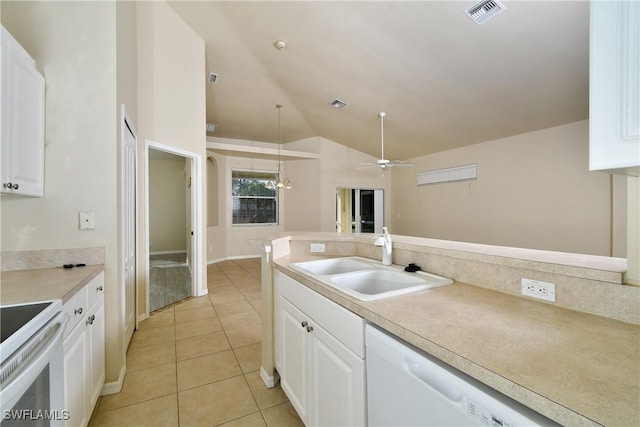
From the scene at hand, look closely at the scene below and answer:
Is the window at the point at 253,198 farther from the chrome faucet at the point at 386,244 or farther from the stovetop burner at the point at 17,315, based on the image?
the stovetop burner at the point at 17,315

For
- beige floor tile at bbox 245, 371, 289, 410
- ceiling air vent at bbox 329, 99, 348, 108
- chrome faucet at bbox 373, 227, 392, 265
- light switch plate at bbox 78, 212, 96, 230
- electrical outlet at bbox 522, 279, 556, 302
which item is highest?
ceiling air vent at bbox 329, 99, 348, 108

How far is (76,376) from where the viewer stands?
1.33 metres

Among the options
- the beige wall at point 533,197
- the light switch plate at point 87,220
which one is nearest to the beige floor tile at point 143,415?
the light switch plate at point 87,220

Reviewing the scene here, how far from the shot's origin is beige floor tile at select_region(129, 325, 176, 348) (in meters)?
2.52

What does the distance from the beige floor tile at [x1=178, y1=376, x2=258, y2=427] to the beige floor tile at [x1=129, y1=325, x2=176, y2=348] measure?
0.92m

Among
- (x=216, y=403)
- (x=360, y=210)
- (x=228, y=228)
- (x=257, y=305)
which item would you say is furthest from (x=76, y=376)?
(x=360, y=210)

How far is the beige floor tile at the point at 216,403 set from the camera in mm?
1622

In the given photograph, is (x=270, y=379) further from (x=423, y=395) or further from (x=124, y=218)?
(x=124, y=218)

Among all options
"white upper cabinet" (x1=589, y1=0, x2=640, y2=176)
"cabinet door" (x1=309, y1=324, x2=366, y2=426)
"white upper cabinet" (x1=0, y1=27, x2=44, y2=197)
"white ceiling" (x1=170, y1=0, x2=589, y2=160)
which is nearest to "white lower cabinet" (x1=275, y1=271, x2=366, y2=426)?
"cabinet door" (x1=309, y1=324, x2=366, y2=426)

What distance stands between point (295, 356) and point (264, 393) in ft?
1.93

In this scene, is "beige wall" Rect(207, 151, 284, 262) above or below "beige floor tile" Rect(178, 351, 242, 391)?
above

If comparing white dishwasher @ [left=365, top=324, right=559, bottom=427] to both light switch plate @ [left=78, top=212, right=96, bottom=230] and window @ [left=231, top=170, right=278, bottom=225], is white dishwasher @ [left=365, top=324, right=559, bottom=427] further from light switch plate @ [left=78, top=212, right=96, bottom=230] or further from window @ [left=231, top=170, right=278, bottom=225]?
window @ [left=231, top=170, right=278, bottom=225]

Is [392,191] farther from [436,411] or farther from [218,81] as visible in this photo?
[436,411]

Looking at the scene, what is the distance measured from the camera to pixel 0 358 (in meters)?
0.77
